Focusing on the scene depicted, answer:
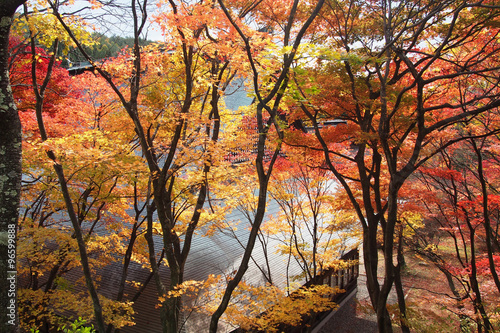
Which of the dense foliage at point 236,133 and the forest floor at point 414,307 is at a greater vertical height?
the dense foliage at point 236,133

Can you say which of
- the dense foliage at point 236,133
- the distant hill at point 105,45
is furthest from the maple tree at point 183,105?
the distant hill at point 105,45

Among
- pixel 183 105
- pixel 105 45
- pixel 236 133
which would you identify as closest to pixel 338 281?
Answer: pixel 236 133

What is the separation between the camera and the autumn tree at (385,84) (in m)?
5.65

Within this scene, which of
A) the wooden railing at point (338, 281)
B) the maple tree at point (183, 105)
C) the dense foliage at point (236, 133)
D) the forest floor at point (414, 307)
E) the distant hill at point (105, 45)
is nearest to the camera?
the maple tree at point (183, 105)

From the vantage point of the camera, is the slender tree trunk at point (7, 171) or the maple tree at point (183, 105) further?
the maple tree at point (183, 105)

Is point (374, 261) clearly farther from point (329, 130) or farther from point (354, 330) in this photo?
point (354, 330)

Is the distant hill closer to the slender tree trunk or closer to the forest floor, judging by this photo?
the slender tree trunk

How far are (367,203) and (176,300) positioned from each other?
476 centimetres

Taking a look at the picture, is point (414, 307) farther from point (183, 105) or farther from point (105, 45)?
point (105, 45)

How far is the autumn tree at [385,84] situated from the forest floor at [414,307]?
1.23 m

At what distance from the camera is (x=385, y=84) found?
19.1ft

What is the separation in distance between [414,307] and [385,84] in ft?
39.9

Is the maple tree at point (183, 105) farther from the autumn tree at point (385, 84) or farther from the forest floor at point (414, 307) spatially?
the forest floor at point (414, 307)

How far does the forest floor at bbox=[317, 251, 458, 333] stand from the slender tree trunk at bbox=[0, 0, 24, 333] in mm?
8833
